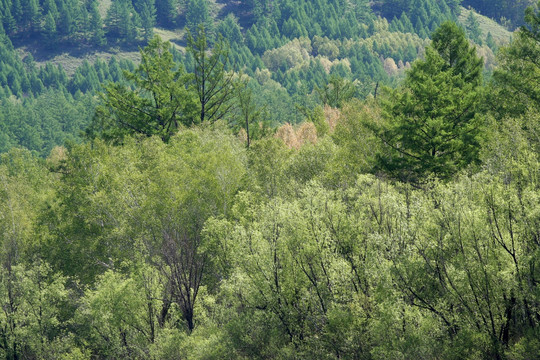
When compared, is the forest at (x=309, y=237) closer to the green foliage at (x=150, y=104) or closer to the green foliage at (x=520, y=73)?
the green foliage at (x=520, y=73)

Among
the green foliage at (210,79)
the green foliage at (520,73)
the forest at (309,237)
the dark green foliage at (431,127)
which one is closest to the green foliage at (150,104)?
the forest at (309,237)

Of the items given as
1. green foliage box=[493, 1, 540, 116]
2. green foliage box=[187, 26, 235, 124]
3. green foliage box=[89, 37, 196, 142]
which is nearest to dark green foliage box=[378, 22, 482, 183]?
green foliage box=[493, 1, 540, 116]

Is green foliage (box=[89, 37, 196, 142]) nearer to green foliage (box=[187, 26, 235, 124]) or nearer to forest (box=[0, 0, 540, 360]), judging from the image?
forest (box=[0, 0, 540, 360])

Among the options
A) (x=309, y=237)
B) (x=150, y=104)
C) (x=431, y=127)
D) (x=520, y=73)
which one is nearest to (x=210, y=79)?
(x=150, y=104)

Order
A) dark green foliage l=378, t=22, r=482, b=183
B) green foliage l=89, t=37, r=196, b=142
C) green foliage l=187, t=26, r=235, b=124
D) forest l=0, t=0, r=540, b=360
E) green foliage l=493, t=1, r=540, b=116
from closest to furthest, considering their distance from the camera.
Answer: forest l=0, t=0, r=540, b=360, dark green foliage l=378, t=22, r=482, b=183, green foliage l=493, t=1, r=540, b=116, green foliage l=89, t=37, r=196, b=142, green foliage l=187, t=26, r=235, b=124

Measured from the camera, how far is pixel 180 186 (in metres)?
48.0

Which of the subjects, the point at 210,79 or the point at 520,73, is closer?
the point at 520,73

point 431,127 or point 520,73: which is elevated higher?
point 520,73

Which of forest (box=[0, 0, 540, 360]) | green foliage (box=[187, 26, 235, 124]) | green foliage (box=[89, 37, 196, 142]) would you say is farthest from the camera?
green foliage (box=[187, 26, 235, 124])

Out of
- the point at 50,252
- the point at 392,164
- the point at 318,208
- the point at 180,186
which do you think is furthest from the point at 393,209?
the point at 50,252

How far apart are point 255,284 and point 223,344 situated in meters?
4.11

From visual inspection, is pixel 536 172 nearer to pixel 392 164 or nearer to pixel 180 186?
pixel 392 164

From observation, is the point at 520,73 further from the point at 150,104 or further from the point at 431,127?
the point at 150,104

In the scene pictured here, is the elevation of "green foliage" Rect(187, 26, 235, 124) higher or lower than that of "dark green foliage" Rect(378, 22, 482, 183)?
lower
